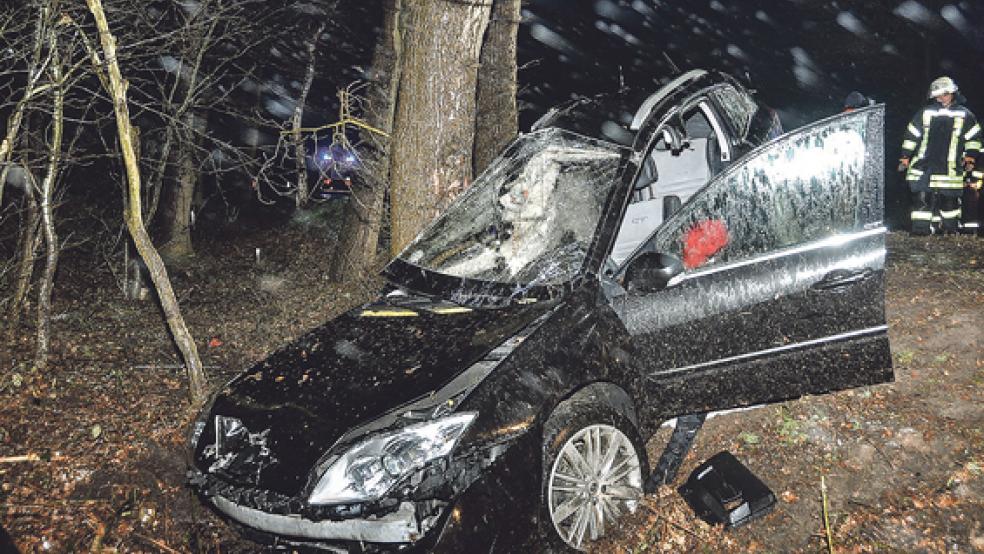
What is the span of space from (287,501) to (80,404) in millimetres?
3589

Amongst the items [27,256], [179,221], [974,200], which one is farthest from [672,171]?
[179,221]

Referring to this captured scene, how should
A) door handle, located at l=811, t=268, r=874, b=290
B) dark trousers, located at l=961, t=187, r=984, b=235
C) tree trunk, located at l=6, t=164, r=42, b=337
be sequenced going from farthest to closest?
dark trousers, located at l=961, t=187, r=984, b=235, tree trunk, located at l=6, t=164, r=42, b=337, door handle, located at l=811, t=268, r=874, b=290

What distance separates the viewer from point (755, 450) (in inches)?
149

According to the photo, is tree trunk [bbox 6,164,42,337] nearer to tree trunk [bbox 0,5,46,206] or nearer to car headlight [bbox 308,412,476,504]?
tree trunk [bbox 0,5,46,206]

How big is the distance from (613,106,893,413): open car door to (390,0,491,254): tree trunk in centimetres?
243

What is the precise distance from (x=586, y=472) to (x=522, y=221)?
1.70 metres

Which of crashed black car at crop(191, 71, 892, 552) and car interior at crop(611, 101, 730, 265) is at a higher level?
car interior at crop(611, 101, 730, 265)

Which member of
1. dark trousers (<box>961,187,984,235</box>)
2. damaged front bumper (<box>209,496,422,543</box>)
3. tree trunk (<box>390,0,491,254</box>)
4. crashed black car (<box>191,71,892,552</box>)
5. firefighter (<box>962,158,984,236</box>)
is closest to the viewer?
damaged front bumper (<box>209,496,422,543</box>)

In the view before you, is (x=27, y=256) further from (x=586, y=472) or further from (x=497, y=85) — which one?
(x=586, y=472)

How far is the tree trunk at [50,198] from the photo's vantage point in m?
5.42

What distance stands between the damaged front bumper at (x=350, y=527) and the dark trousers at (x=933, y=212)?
282 inches

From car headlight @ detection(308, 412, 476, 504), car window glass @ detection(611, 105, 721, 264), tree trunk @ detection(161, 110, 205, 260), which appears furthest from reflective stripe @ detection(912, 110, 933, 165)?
tree trunk @ detection(161, 110, 205, 260)

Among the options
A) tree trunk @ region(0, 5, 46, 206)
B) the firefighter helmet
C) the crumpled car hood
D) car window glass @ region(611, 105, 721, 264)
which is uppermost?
tree trunk @ region(0, 5, 46, 206)

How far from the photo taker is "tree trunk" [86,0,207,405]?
4.78m
